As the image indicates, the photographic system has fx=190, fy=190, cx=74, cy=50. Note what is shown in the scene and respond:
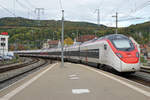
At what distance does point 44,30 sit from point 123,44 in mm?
31371

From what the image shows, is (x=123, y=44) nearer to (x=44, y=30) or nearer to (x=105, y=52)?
(x=105, y=52)

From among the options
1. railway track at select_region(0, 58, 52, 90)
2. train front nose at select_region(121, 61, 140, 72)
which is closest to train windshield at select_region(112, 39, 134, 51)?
train front nose at select_region(121, 61, 140, 72)

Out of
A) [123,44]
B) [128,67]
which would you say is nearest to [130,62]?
[128,67]

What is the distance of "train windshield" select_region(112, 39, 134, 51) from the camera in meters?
13.7

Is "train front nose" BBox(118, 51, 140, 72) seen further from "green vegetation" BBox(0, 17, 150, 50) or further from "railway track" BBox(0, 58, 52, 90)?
"green vegetation" BBox(0, 17, 150, 50)

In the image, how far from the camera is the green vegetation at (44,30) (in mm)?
25881

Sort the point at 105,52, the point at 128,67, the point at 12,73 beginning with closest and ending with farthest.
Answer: the point at 128,67
the point at 105,52
the point at 12,73

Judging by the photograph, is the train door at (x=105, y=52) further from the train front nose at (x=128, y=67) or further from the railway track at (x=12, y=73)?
the railway track at (x=12, y=73)

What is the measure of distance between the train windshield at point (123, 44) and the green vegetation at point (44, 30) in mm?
11575

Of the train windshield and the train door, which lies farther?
the train door

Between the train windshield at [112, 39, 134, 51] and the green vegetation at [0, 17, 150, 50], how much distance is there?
38.0 feet

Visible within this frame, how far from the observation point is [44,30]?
43375 mm

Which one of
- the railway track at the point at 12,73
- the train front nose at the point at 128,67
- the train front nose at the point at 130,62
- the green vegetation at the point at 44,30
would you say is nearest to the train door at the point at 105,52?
the train front nose at the point at 130,62

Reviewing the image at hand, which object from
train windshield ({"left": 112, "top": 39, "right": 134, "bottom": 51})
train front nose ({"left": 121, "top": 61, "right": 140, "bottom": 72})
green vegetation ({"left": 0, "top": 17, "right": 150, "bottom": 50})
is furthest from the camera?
green vegetation ({"left": 0, "top": 17, "right": 150, "bottom": 50})
